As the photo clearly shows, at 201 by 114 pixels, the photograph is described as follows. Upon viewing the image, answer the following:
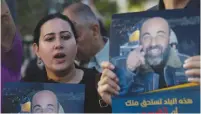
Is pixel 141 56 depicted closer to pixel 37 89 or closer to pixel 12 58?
pixel 37 89

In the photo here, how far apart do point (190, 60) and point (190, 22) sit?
129mm

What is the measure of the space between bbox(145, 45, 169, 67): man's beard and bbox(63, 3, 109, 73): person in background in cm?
25

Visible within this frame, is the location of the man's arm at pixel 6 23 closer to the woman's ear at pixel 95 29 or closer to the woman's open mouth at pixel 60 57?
the woman's open mouth at pixel 60 57

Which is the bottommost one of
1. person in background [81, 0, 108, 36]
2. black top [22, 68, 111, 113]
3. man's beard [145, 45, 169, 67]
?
black top [22, 68, 111, 113]

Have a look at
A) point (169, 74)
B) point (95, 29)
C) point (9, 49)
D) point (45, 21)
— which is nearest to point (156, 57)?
point (169, 74)

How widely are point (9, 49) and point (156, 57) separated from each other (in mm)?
688

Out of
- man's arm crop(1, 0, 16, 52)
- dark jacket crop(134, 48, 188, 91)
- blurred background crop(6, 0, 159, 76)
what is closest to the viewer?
dark jacket crop(134, 48, 188, 91)

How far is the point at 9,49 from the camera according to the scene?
1.78 metres

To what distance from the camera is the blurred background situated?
161 centimetres

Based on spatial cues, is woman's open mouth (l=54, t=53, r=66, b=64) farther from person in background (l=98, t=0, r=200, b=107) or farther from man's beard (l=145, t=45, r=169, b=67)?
man's beard (l=145, t=45, r=169, b=67)

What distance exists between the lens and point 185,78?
1.37 meters

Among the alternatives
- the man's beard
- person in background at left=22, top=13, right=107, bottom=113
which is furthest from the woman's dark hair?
the man's beard

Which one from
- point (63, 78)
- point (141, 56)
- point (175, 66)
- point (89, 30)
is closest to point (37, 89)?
point (63, 78)

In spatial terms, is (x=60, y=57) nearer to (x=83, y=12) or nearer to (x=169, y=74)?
(x=83, y=12)
